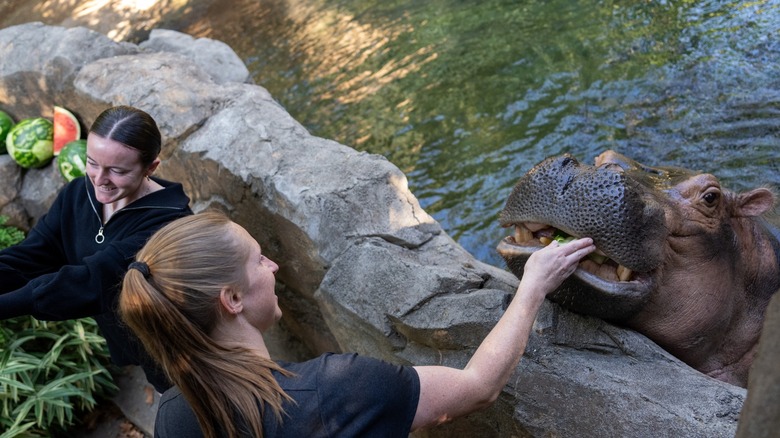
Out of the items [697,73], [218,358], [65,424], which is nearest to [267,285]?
[218,358]

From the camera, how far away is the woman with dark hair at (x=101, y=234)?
3180 millimetres

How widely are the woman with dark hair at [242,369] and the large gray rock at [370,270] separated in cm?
57

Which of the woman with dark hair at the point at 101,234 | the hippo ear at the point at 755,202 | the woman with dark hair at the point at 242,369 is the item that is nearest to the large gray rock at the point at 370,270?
the woman with dark hair at the point at 242,369

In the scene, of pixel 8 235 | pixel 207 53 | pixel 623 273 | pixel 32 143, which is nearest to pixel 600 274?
pixel 623 273

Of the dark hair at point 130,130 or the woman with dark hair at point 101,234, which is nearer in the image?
the woman with dark hair at point 101,234

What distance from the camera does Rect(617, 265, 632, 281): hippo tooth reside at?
9.31 feet

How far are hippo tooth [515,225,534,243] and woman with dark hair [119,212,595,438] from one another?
2.19 ft

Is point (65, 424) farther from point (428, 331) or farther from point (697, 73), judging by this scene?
point (697, 73)

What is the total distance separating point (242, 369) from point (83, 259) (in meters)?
1.47

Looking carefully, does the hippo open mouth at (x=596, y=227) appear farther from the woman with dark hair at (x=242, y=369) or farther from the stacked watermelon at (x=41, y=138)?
the stacked watermelon at (x=41, y=138)

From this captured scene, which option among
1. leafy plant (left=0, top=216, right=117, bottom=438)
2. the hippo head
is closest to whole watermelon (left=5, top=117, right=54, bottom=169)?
leafy plant (left=0, top=216, right=117, bottom=438)

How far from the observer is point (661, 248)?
2.91 m

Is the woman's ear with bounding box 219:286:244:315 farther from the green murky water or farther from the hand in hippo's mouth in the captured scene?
the green murky water

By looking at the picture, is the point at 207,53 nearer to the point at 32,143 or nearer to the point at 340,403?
the point at 32,143
